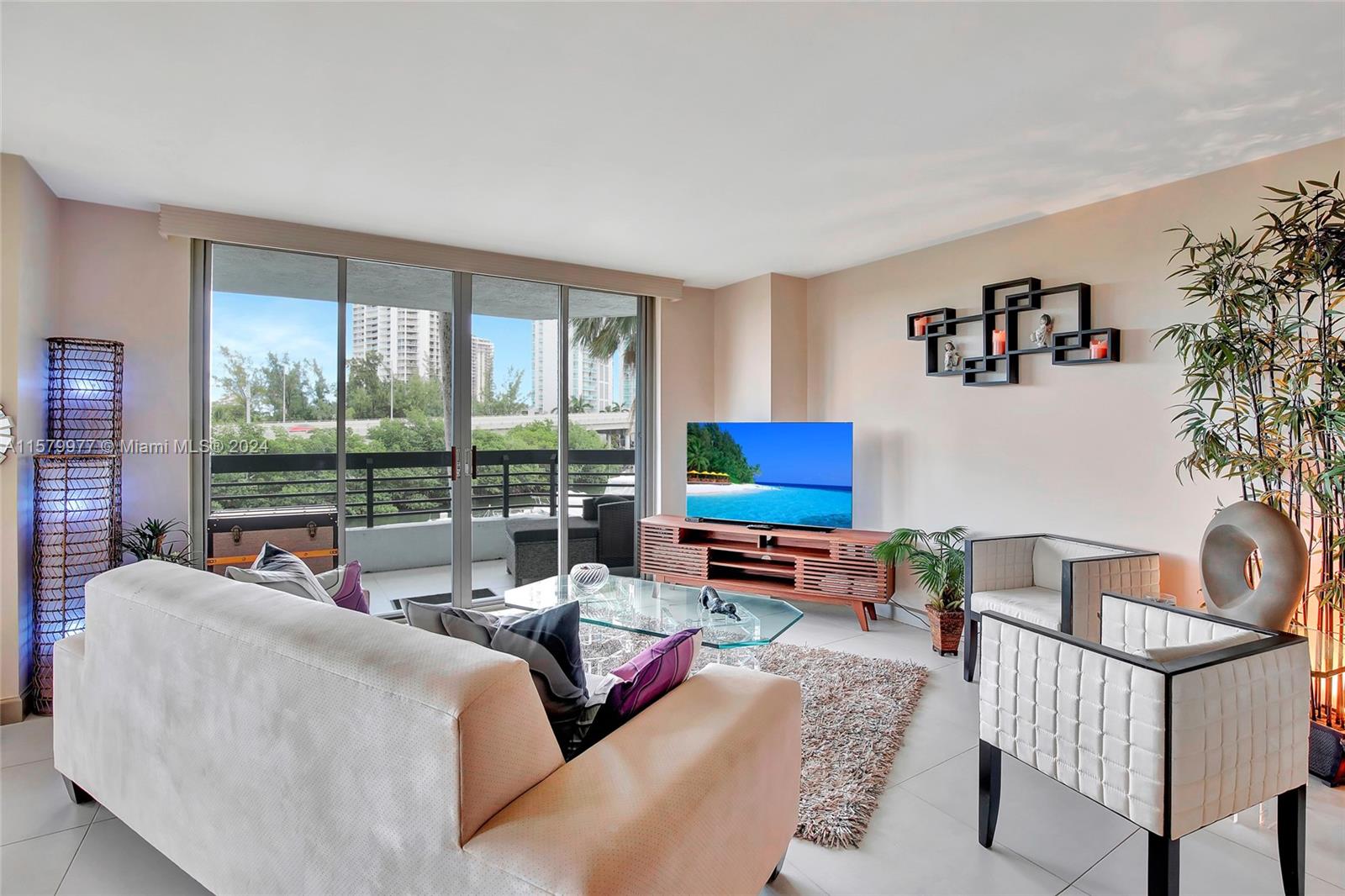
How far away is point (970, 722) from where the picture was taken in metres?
3.01

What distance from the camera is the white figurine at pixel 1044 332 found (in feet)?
12.3

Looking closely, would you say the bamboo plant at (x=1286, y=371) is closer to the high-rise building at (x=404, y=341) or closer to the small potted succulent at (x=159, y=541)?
the high-rise building at (x=404, y=341)

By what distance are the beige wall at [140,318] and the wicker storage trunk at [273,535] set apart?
231 millimetres

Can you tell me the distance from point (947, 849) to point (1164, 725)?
789mm

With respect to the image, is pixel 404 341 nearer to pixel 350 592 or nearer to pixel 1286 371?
pixel 350 592

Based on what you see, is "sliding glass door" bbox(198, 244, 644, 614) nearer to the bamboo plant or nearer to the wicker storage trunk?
the wicker storage trunk

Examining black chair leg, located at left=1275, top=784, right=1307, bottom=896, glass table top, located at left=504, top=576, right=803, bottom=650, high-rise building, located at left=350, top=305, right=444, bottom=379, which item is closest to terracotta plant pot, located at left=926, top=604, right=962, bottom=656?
glass table top, located at left=504, top=576, right=803, bottom=650

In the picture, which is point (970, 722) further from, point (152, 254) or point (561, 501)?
point (152, 254)

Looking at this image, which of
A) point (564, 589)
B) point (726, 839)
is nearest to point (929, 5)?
point (726, 839)

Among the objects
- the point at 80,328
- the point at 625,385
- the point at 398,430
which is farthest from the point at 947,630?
the point at 80,328

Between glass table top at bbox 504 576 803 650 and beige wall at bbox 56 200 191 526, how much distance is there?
1.99 meters

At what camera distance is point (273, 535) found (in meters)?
3.96

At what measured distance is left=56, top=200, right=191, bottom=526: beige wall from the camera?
3.51m

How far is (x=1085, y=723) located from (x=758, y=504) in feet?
10.4
